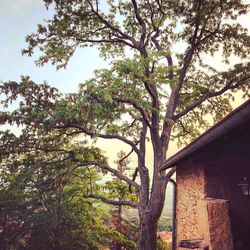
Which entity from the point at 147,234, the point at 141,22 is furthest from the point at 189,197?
the point at 141,22

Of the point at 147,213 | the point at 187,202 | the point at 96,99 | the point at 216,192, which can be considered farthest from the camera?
the point at 147,213

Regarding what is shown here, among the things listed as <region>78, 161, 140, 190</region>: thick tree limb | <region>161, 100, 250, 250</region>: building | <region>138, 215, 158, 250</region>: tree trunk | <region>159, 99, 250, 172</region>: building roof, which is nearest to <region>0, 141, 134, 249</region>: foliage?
<region>78, 161, 140, 190</region>: thick tree limb

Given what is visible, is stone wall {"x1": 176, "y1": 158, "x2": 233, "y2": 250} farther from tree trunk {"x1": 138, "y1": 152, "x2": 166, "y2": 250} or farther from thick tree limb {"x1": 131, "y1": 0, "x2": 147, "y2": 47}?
thick tree limb {"x1": 131, "y1": 0, "x2": 147, "y2": 47}

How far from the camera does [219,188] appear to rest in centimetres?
492

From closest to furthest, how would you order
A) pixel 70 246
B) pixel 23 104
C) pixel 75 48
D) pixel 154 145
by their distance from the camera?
pixel 23 104, pixel 154 145, pixel 75 48, pixel 70 246

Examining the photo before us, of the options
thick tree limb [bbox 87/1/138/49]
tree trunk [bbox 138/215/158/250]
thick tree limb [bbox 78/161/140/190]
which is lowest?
tree trunk [bbox 138/215/158/250]

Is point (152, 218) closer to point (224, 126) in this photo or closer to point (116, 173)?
point (116, 173)

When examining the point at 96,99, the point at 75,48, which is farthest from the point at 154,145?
the point at 75,48

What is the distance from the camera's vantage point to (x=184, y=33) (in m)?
11.7

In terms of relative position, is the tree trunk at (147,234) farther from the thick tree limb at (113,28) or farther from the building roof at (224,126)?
the thick tree limb at (113,28)

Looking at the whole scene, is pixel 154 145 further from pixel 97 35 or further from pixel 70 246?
pixel 70 246

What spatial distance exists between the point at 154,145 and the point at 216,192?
6366mm

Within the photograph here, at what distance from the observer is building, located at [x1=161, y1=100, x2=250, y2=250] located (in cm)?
390

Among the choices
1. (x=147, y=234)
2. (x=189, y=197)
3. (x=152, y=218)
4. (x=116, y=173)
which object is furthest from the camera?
(x=116, y=173)
